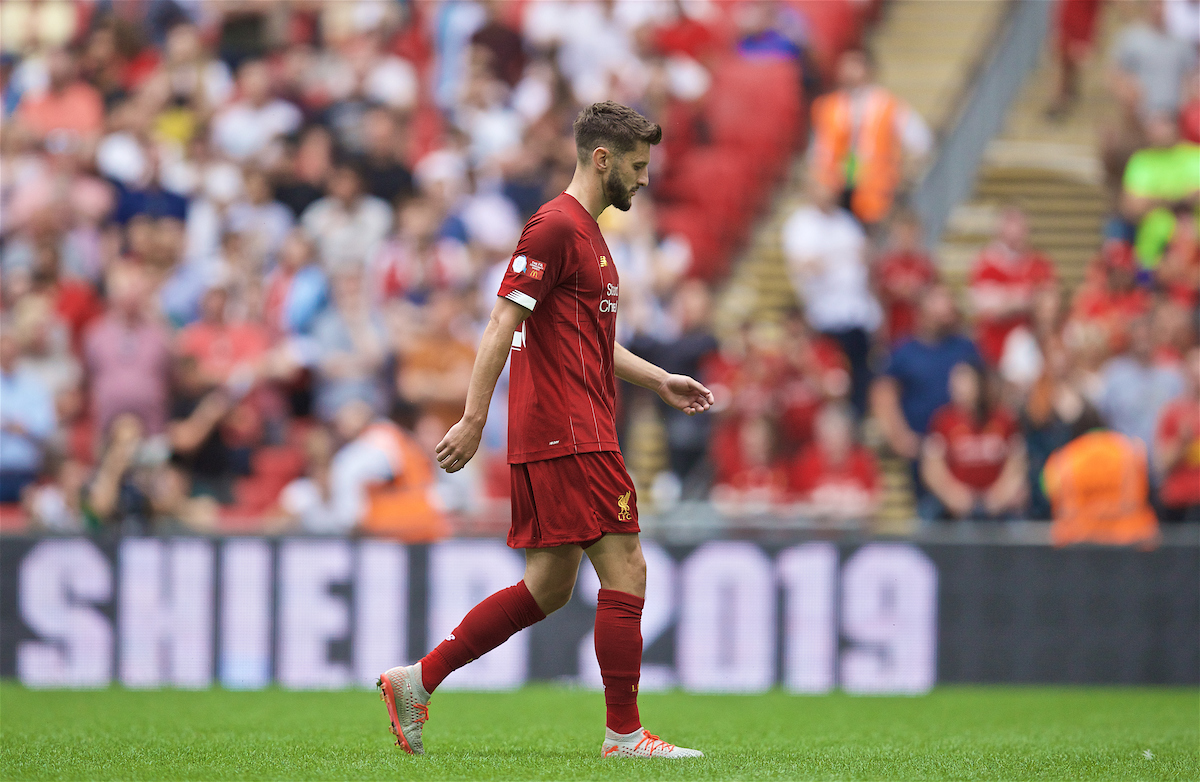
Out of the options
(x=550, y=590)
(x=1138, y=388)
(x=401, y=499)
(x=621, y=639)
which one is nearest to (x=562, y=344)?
(x=550, y=590)

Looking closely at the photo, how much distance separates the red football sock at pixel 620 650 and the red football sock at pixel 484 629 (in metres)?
0.26

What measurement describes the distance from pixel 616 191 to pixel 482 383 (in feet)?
2.86

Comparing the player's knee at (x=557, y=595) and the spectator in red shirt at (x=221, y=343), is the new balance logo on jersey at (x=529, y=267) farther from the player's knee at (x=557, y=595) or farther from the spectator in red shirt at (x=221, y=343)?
the spectator in red shirt at (x=221, y=343)

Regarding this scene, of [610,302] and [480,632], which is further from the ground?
[610,302]

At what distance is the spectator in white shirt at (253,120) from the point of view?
15.2m

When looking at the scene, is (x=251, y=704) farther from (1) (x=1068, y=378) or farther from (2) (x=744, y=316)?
(2) (x=744, y=316)

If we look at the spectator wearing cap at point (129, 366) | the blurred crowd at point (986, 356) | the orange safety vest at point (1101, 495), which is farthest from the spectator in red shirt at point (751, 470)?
the spectator wearing cap at point (129, 366)

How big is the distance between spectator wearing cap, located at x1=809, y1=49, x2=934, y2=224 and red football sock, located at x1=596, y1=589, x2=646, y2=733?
336 inches

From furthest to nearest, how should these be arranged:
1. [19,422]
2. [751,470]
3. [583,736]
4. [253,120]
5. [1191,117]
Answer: [253,120] → [1191,117] → [19,422] → [751,470] → [583,736]

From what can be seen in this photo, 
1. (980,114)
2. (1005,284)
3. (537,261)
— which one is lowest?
(537,261)

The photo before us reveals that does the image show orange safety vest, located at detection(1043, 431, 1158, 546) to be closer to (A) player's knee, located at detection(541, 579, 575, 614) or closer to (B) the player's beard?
(A) player's knee, located at detection(541, 579, 575, 614)

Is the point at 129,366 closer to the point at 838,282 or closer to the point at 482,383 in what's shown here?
the point at 838,282

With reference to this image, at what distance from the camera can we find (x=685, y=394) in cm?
602

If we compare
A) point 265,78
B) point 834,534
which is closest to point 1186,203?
point 834,534
